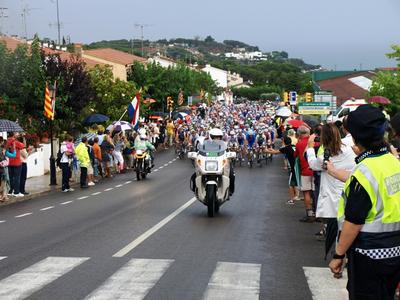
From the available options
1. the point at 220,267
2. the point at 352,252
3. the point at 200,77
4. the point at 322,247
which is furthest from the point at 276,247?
the point at 200,77

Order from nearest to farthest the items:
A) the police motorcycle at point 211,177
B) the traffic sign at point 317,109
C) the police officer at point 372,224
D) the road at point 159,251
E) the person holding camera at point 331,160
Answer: the police officer at point 372,224
the road at point 159,251
the person holding camera at point 331,160
the police motorcycle at point 211,177
the traffic sign at point 317,109

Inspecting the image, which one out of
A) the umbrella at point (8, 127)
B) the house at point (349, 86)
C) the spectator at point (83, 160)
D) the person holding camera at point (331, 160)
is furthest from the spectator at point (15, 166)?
the house at point (349, 86)

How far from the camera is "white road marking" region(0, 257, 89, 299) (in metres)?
7.84

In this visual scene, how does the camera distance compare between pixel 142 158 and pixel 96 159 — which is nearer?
pixel 142 158

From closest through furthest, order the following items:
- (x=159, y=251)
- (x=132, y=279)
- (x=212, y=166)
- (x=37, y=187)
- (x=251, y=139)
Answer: (x=132, y=279), (x=159, y=251), (x=212, y=166), (x=37, y=187), (x=251, y=139)

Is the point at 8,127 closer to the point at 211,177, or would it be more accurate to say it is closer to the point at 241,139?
the point at 211,177

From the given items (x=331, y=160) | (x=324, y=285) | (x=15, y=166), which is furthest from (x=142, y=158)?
(x=324, y=285)

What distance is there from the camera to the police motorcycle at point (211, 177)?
14.8 metres

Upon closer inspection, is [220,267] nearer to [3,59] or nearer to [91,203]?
[91,203]

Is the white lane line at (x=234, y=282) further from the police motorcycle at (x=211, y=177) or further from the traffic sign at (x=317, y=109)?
the traffic sign at (x=317, y=109)

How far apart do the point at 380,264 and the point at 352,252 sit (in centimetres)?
20

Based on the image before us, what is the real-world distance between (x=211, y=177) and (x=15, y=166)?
752 cm

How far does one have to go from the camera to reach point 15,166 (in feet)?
65.8

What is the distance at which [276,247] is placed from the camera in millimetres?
11180
